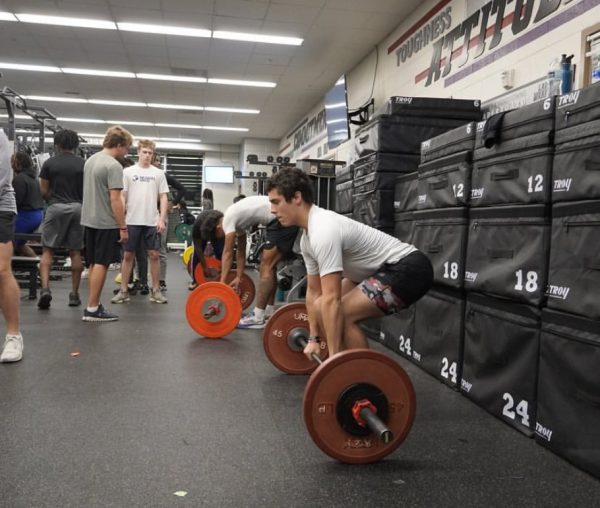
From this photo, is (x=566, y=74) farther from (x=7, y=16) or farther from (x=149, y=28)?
(x=7, y=16)

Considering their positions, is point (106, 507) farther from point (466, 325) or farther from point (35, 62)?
point (35, 62)

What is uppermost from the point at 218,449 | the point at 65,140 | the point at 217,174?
the point at 217,174

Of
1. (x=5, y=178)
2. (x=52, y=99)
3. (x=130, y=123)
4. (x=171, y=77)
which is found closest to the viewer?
(x=5, y=178)

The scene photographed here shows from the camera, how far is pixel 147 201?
4.35m

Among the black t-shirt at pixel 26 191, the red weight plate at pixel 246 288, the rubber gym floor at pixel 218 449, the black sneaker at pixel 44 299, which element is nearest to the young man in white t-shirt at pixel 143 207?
the black sneaker at pixel 44 299

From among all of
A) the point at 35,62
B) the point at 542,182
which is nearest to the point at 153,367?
the point at 542,182

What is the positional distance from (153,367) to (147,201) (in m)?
2.06

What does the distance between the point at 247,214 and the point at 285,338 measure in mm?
1236

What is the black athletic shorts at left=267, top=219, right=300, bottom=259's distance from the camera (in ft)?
11.4

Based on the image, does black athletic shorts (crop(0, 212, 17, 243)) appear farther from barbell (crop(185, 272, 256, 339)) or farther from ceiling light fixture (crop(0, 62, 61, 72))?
ceiling light fixture (crop(0, 62, 61, 72))

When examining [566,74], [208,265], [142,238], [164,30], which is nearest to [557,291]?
[566,74]

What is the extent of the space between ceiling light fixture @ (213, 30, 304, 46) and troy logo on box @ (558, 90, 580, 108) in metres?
5.24

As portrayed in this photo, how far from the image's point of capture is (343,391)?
1542 millimetres

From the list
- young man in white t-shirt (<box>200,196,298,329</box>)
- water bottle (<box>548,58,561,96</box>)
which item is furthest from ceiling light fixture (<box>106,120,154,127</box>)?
water bottle (<box>548,58,561,96</box>)
